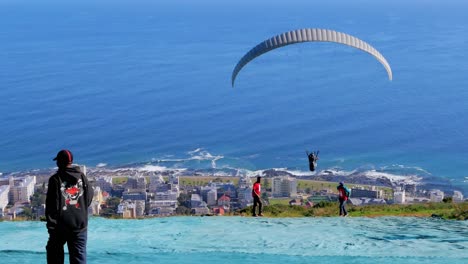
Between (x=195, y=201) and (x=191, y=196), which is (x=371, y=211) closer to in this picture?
(x=195, y=201)

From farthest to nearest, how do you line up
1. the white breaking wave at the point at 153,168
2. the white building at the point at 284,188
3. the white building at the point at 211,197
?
the white breaking wave at the point at 153,168 < the white building at the point at 284,188 < the white building at the point at 211,197

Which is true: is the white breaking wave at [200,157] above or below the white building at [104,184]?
above

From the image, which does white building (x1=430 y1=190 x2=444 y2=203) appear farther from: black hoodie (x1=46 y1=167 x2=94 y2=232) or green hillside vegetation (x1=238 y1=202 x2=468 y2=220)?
black hoodie (x1=46 y1=167 x2=94 y2=232)

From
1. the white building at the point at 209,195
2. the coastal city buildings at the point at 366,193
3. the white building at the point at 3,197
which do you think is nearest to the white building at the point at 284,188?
the coastal city buildings at the point at 366,193

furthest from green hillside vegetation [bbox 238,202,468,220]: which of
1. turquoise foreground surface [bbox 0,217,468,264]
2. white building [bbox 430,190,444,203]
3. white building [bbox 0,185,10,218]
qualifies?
white building [bbox 430,190,444,203]

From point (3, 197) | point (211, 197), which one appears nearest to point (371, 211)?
point (211, 197)

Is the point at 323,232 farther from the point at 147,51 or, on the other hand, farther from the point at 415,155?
the point at 147,51

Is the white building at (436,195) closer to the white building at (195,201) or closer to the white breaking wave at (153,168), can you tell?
the white building at (195,201)
